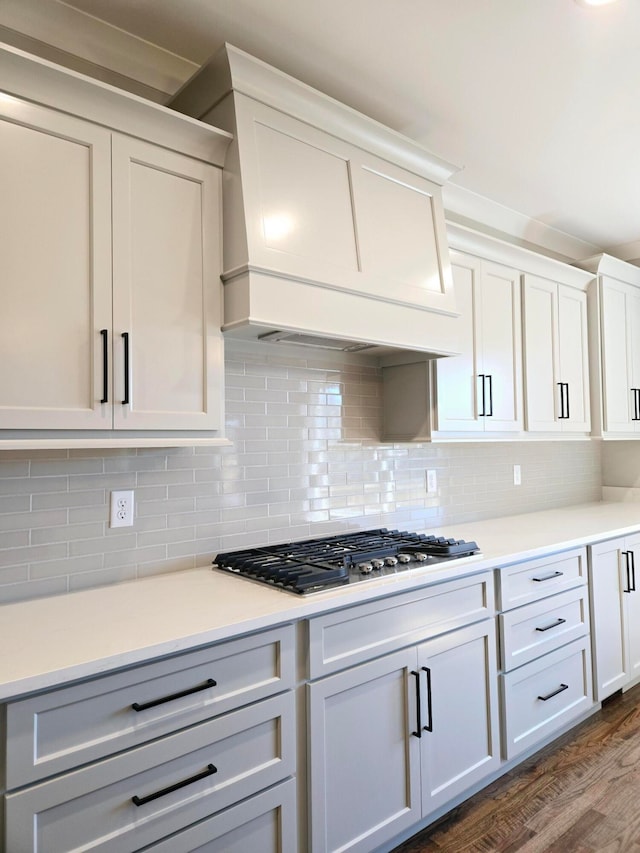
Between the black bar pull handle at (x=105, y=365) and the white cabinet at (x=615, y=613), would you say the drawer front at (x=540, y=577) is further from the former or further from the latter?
the black bar pull handle at (x=105, y=365)

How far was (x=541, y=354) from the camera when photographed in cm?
330

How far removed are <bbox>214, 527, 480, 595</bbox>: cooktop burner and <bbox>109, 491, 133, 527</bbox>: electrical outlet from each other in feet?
1.25

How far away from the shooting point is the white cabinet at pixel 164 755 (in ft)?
4.08

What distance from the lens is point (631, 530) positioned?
3188mm

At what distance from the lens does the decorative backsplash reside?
1.83 m

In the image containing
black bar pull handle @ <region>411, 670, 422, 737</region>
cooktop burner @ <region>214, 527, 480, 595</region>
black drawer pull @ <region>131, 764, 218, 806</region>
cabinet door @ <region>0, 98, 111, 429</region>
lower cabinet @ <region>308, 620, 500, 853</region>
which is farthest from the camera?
black bar pull handle @ <region>411, 670, 422, 737</region>

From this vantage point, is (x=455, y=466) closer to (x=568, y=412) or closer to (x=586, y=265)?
(x=568, y=412)

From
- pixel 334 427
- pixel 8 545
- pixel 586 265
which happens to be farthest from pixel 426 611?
pixel 586 265

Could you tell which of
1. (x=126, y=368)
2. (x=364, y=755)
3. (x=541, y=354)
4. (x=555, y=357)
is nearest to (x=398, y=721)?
(x=364, y=755)

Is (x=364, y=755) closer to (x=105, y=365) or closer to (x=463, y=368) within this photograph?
(x=105, y=365)

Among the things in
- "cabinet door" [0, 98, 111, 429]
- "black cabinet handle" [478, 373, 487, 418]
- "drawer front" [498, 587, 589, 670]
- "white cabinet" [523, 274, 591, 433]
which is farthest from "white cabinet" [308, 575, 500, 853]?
"white cabinet" [523, 274, 591, 433]

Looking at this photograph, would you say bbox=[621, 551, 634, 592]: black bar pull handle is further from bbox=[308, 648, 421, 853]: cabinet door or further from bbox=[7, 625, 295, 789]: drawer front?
bbox=[7, 625, 295, 789]: drawer front

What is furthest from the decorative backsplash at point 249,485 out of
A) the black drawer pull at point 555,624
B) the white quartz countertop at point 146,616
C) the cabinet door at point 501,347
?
the black drawer pull at point 555,624

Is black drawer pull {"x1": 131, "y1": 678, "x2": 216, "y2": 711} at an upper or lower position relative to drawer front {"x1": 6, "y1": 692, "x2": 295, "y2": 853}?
upper
